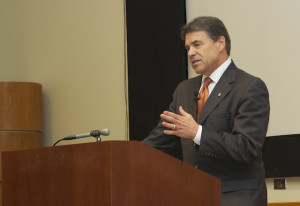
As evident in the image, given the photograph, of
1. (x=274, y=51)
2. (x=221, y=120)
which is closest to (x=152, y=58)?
(x=274, y=51)

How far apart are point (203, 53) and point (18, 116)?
3.21m

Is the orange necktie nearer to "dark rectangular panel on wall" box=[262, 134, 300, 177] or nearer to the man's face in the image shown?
the man's face

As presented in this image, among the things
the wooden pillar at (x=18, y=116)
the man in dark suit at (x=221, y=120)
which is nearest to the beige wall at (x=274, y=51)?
the man in dark suit at (x=221, y=120)

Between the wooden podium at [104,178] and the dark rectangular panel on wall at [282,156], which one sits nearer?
the wooden podium at [104,178]

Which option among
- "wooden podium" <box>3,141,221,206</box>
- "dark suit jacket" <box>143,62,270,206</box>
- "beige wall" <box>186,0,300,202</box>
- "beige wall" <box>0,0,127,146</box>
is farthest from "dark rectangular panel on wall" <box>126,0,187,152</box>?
"wooden podium" <box>3,141,221,206</box>

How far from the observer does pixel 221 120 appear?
3.02 m

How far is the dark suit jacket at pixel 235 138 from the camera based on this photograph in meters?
2.80

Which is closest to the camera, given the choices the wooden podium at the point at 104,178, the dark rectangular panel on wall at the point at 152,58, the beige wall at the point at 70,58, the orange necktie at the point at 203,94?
the wooden podium at the point at 104,178

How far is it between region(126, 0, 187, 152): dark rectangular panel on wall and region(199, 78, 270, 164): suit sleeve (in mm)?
2090

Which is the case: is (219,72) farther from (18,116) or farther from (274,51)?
(18,116)

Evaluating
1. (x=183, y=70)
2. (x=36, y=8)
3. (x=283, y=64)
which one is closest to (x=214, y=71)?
(x=283, y=64)

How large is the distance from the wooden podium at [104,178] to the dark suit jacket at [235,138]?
1.08 ft

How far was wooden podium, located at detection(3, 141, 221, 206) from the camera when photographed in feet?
6.86

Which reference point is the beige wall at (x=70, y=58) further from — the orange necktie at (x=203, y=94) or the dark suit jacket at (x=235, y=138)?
the dark suit jacket at (x=235, y=138)
